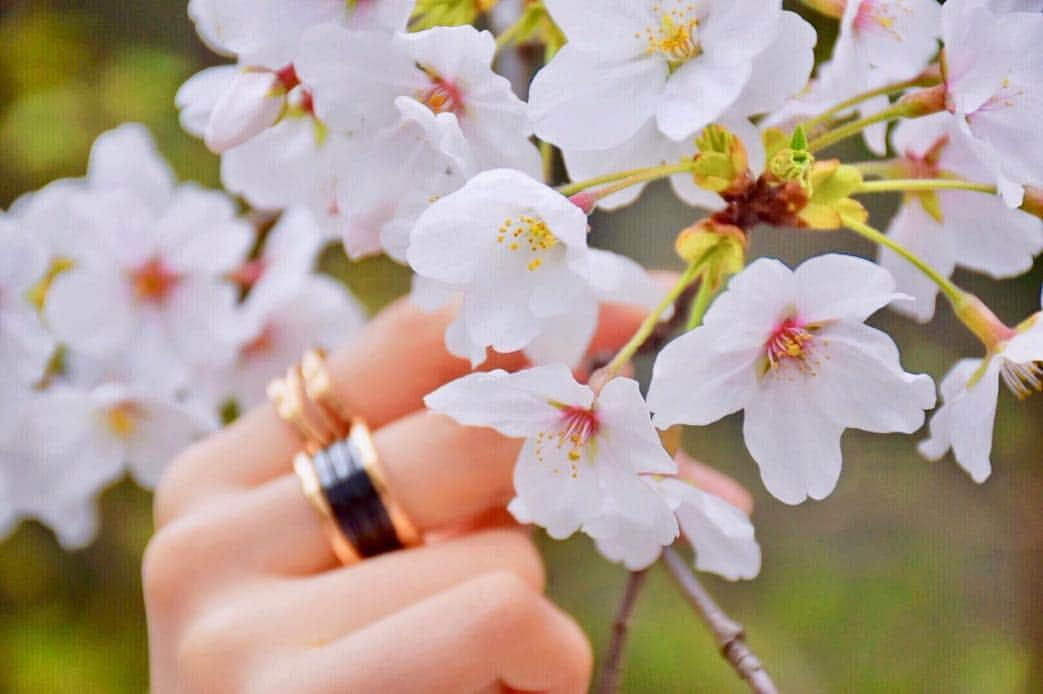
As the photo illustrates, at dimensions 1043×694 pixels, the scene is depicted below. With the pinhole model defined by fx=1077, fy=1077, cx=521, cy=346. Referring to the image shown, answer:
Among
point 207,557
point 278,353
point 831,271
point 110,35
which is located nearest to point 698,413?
point 831,271

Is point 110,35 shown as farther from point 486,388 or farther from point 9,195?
point 486,388

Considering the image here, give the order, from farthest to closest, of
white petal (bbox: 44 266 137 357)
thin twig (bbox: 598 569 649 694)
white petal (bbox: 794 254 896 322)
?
white petal (bbox: 44 266 137 357)
thin twig (bbox: 598 569 649 694)
white petal (bbox: 794 254 896 322)

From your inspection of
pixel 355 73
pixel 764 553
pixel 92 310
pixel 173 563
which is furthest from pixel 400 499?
pixel 764 553

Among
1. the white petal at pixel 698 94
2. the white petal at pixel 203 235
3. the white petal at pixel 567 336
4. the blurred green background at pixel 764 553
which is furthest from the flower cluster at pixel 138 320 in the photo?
the blurred green background at pixel 764 553

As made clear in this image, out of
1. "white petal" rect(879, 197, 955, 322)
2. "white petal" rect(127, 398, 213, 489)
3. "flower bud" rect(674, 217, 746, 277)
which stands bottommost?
"white petal" rect(127, 398, 213, 489)

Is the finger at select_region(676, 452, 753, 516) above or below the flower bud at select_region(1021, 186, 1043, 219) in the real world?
below

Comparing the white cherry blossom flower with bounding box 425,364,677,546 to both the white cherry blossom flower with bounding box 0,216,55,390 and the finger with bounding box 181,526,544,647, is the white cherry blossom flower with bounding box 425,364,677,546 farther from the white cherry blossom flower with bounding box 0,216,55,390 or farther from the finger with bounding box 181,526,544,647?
the white cherry blossom flower with bounding box 0,216,55,390

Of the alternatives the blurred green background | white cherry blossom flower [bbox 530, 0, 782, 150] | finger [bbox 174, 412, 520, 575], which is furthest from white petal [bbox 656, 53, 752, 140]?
the blurred green background
